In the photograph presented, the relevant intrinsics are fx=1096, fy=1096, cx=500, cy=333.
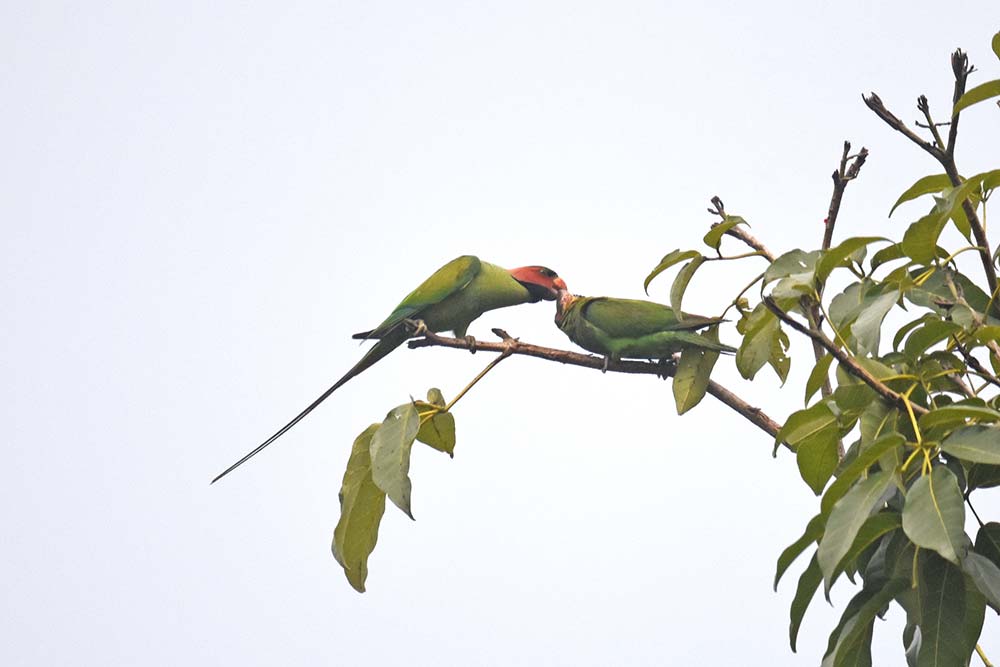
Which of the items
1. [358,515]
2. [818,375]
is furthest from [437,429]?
[818,375]

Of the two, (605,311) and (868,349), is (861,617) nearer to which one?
(868,349)

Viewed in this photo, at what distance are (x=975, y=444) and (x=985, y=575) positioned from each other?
224 millimetres

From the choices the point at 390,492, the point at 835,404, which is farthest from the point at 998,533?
the point at 390,492

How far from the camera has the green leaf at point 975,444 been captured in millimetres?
1632

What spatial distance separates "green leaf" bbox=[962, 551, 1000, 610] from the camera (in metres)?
1.71

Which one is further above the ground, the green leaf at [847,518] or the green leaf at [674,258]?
the green leaf at [674,258]

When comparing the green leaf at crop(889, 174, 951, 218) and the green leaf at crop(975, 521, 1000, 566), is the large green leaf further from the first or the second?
the green leaf at crop(889, 174, 951, 218)

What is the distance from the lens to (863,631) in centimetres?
183

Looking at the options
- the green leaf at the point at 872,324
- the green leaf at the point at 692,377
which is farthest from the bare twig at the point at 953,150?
the green leaf at the point at 692,377

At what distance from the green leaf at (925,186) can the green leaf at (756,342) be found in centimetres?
35

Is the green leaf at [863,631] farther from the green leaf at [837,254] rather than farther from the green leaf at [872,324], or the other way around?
the green leaf at [837,254]

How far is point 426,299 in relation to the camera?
16.1ft

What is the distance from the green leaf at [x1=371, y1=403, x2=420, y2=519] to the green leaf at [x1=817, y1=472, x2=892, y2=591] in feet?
2.88

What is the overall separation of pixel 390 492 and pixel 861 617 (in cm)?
94
